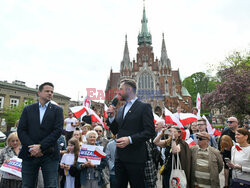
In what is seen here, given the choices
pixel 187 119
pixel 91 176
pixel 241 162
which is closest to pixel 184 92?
pixel 187 119

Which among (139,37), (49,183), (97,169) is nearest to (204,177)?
(97,169)

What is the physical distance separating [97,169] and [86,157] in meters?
0.40

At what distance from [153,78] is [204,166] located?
4877 cm

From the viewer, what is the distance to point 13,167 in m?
3.62

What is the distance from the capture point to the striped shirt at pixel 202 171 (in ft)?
11.1

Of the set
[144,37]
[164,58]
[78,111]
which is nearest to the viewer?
[78,111]

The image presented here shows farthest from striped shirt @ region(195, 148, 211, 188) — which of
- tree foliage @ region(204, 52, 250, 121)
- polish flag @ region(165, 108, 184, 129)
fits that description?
tree foliage @ region(204, 52, 250, 121)

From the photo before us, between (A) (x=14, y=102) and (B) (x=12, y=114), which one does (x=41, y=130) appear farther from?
(A) (x=14, y=102)

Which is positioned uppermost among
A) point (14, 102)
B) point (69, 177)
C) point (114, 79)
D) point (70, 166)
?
point (114, 79)

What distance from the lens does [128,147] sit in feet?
8.15

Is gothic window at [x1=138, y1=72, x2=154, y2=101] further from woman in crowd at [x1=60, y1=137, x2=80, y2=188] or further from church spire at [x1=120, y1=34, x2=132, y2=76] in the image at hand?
woman in crowd at [x1=60, y1=137, x2=80, y2=188]

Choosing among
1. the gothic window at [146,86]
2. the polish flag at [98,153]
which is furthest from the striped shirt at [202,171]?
the gothic window at [146,86]

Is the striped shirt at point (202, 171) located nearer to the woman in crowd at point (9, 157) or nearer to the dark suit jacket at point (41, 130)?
the dark suit jacket at point (41, 130)

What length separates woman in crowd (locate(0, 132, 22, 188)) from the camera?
12.0 feet
